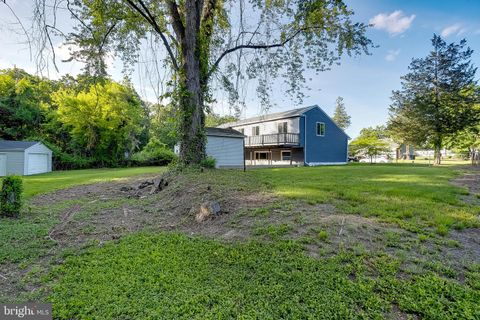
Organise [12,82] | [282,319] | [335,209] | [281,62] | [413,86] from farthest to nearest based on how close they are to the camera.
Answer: [413,86], [12,82], [281,62], [335,209], [282,319]

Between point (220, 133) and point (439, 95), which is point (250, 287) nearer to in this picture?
point (220, 133)

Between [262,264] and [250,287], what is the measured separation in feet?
1.24

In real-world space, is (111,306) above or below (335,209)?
below

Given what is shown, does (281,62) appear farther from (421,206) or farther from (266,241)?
(266,241)

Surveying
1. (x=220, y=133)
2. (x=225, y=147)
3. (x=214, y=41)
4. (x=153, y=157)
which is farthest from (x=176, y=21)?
(x=153, y=157)

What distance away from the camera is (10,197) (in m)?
4.88

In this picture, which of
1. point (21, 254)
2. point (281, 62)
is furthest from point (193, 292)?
point (281, 62)

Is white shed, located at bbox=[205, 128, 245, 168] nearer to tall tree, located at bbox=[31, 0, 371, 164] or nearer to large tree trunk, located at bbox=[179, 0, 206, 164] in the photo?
tall tree, located at bbox=[31, 0, 371, 164]

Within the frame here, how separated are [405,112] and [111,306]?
2897 cm

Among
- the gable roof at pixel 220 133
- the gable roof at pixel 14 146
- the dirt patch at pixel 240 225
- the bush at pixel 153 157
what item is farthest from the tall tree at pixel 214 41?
the bush at pixel 153 157

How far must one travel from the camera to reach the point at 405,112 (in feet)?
78.7

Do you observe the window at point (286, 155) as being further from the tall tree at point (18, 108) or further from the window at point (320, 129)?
the tall tree at point (18, 108)

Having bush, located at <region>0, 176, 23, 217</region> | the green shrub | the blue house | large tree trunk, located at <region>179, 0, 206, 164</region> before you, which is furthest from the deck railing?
bush, located at <region>0, 176, 23, 217</region>

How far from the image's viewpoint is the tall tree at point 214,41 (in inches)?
328
